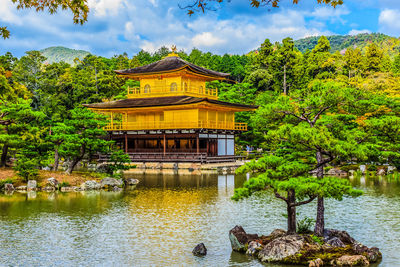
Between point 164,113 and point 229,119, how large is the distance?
672 centimetres

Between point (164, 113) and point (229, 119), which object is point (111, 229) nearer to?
point (164, 113)

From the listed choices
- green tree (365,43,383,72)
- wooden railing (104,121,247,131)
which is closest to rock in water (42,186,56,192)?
wooden railing (104,121,247,131)

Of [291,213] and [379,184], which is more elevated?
[291,213]

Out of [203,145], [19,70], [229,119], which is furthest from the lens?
[19,70]

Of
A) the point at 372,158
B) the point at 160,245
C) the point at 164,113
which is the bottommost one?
the point at 160,245

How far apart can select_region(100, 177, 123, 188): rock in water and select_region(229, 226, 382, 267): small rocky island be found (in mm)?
14267

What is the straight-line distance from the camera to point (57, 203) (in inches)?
758

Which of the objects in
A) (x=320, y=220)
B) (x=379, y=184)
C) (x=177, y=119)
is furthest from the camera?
(x=177, y=119)

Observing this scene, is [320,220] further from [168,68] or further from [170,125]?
[168,68]

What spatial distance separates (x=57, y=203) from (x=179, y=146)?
22.2m

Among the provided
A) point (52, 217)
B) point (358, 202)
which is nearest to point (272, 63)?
point (358, 202)

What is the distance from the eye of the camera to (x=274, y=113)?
1237 cm

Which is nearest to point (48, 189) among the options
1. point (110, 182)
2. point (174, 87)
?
point (110, 182)

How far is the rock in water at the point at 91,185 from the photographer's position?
23938mm
